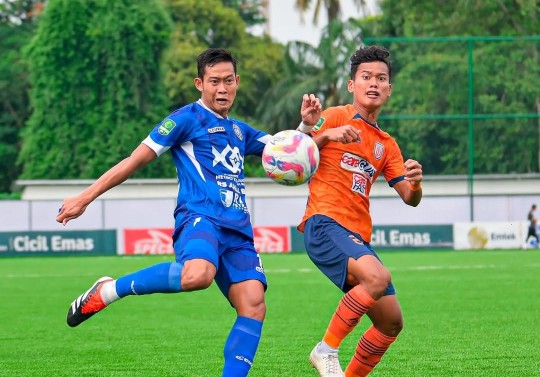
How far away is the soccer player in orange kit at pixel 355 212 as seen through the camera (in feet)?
23.5

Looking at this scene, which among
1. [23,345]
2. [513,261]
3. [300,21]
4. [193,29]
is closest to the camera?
[23,345]

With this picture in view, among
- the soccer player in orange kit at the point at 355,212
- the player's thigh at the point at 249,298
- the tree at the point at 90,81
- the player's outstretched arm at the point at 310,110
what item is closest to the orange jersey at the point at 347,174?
the soccer player in orange kit at the point at 355,212

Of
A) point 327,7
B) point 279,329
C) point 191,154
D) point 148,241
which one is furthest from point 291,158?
point 327,7

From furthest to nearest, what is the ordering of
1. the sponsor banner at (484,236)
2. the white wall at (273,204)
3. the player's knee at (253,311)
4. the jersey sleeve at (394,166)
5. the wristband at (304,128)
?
the white wall at (273,204)
the sponsor banner at (484,236)
the jersey sleeve at (394,166)
the wristband at (304,128)
the player's knee at (253,311)

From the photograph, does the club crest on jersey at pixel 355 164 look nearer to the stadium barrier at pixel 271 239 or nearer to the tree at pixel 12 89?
the stadium barrier at pixel 271 239

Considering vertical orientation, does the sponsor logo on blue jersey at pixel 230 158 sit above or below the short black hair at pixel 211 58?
below

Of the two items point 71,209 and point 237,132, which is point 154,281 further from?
point 237,132

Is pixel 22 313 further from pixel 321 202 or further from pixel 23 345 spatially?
pixel 321 202

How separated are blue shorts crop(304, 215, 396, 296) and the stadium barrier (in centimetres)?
2297

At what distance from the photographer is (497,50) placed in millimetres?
29109

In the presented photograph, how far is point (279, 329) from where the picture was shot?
1194 cm

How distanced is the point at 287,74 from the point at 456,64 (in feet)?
69.8

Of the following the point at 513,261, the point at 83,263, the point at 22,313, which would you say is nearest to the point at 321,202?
the point at 22,313

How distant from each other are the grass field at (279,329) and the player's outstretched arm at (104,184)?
218cm
